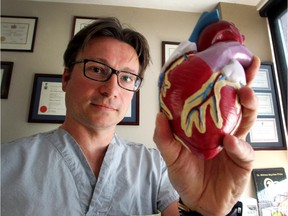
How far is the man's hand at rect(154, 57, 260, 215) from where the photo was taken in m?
0.37

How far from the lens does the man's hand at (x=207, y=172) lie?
1.23 feet

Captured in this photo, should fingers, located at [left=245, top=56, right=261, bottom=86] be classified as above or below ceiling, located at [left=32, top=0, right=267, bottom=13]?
below

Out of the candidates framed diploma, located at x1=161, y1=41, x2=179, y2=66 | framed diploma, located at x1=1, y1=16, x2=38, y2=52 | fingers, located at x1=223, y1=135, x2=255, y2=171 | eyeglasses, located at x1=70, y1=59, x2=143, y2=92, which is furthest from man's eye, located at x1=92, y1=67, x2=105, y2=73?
framed diploma, located at x1=1, y1=16, x2=38, y2=52

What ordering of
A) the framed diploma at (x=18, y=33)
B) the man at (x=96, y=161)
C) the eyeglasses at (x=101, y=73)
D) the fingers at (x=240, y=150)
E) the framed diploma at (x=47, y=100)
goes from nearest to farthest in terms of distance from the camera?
the fingers at (x=240, y=150)
the man at (x=96, y=161)
the eyeglasses at (x=101, y=73)
the framed diploma at (x=47, y=100)
the framed diploma at (x=18, y=33)

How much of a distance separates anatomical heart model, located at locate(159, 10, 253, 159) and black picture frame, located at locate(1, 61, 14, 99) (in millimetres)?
1179

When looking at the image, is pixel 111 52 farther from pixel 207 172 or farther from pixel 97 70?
pixel 207 172

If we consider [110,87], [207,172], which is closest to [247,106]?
[207,172]

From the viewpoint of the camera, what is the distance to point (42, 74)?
3.85ft

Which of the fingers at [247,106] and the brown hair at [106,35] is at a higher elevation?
the brown hair at [106,35]

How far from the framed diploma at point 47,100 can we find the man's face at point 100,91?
0.42 m

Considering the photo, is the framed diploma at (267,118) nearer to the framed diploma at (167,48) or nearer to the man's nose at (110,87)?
the framed diploma at (167,48)

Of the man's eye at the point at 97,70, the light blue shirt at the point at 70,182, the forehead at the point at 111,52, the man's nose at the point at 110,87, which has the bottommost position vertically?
the light blue shirt at the point at 70,182

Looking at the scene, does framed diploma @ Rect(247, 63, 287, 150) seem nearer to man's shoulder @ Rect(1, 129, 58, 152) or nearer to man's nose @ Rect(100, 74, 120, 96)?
man's nose @ Rect(100, 74, 120, 96)

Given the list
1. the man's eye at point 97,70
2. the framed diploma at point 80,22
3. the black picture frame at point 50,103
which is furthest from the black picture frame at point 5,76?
the man's eye at point 97,70
